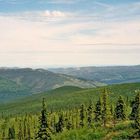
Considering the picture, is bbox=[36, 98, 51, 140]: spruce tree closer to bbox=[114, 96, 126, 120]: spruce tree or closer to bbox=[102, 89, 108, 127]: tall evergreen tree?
bbox=[102, 89, 108, 127]: tall evergreen tree

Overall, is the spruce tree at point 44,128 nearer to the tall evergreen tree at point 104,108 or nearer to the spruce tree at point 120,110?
the tall evergreen tree at point 104,108

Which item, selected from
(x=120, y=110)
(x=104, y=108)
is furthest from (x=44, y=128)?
(x=120, y=110)

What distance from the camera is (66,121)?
19712cm

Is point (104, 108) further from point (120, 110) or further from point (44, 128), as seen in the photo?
point (44, 128)

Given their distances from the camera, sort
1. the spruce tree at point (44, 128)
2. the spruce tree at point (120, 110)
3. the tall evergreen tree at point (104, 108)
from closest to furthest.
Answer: the spruce tree at point (44, 128) < the tall evergreen tree at point (104, 108) < the spruce tree at point (120, 110)

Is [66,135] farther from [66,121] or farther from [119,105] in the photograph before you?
[66,121]

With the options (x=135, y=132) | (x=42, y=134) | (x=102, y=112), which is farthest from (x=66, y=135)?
(x=42, y=134)

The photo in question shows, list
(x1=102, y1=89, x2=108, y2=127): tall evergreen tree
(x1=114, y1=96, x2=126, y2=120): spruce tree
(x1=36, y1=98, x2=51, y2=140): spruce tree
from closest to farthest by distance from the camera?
(x1=36, y1=98, x2=51, y2=140): spruce tree → (x1=102, y1=89, x2=108, y2=127): tall evergreen tree → (x1=114, y1=96, x2=126, y2=120): spruce tree

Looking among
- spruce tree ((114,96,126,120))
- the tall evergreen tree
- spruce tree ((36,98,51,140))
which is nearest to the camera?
spruce tree ((36,98,51,140))

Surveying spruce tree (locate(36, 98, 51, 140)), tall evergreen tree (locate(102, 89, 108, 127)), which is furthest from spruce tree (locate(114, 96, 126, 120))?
spruce tree (locate(36, 98, 51, 140))

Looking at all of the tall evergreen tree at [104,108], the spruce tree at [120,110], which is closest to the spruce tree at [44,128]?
the tall evergreen tree at [104,108]

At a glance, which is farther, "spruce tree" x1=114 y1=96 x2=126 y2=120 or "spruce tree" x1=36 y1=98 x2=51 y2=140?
"spruce tree" x1=114 y1=96 x2=126 y2=120

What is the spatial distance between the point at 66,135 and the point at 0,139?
192ft

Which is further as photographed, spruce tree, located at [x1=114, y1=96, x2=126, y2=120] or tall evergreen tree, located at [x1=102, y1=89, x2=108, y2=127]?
spruce tree, located at [x1=114, y1=96, x2=126, y2=120]
